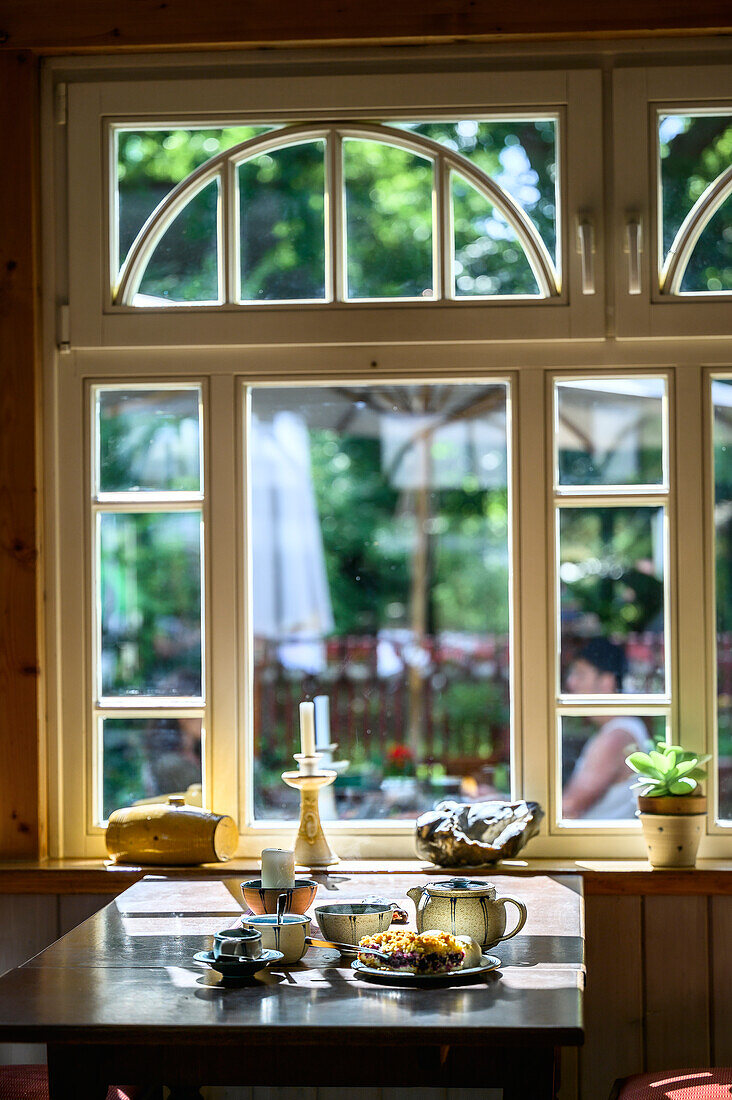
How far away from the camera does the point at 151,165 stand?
3160 millimetres

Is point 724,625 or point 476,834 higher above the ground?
point 724,625

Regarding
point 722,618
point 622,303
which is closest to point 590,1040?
point 722,618

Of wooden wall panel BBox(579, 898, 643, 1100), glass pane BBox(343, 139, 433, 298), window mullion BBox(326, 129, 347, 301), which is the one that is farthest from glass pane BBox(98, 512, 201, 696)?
wooden wall panel BBox(579, 898, 643, 1100)

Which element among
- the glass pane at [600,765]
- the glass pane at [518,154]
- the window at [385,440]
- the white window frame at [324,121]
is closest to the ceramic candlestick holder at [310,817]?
the window at [385,440]

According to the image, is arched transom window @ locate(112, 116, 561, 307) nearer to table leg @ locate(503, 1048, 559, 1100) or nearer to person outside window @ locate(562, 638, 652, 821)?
person outside window @ locate(562, 638, 652, 821)

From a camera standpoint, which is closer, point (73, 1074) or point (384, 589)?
point (73, 1074)

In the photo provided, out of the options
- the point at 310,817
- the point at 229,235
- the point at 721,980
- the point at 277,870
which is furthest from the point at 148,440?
the point at 721,980

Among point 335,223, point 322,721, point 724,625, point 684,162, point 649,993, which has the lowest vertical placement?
point 649,993

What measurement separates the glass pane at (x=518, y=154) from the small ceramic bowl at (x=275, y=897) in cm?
176

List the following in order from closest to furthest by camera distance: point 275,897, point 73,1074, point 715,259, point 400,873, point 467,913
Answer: point 73,1074 < point 467,913 < point 275,897 < point 400,873 < point 715,259

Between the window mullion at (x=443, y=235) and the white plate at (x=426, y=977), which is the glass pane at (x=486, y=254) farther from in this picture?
the white plate at (x=426, y=977)

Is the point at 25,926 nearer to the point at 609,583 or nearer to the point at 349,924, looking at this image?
the point at 349,924

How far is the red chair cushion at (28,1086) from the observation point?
2221mm

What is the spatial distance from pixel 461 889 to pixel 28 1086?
93 cm
